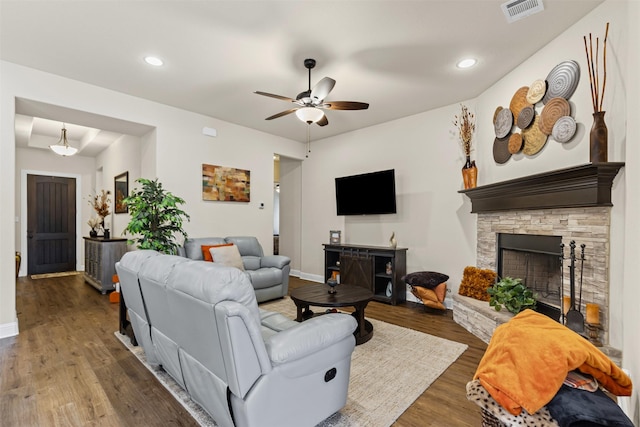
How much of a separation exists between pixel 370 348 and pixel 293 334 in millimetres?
1638

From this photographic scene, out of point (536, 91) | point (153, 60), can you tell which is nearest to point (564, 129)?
point (536, 91)

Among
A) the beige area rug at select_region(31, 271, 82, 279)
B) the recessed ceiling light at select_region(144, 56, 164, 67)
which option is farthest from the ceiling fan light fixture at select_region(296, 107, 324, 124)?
the beige area rug at select_region(31, 271, 82, 279)

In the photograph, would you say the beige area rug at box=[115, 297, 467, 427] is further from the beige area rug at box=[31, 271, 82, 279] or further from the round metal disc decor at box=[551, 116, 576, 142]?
the beige area rug at box=[31, 271, 82, 279]

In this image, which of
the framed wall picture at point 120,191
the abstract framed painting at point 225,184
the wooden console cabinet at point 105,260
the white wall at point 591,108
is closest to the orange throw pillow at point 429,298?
the white wall at point 591,108

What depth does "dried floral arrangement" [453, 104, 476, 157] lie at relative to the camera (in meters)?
4.04

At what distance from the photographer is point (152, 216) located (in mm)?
3887

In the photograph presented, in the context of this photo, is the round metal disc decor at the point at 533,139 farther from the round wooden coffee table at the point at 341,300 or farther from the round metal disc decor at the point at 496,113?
the round wooden coffee table at the point at 341,300

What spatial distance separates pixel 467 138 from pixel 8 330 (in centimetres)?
574

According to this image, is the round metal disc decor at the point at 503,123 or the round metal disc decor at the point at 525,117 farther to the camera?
the round metal disc decor at the point at 503,123

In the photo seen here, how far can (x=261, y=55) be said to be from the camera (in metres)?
3.06

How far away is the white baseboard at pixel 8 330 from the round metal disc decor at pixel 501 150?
18.5 ft

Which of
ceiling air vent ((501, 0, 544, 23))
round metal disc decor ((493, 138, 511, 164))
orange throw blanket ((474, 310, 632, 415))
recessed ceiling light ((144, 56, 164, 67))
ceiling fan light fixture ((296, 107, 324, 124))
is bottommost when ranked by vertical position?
orange throw blanket ((474, 310, 632, 415))

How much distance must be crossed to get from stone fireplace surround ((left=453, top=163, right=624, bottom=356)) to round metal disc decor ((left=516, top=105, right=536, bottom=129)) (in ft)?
2.05

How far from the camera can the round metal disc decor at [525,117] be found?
3.03 meters
